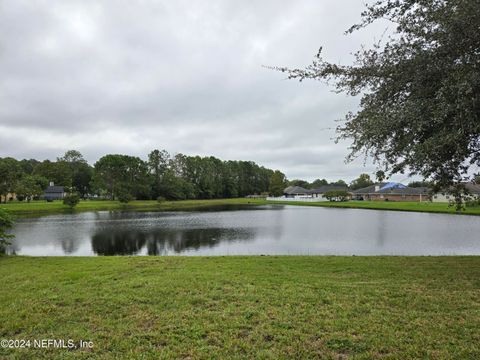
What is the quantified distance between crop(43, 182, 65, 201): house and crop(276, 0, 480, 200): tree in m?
93.0

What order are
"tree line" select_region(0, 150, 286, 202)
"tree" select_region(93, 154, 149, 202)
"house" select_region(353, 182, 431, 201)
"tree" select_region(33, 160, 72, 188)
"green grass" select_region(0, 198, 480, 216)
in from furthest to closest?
"tree" select_region(33, 160, 72, 188) < "house" select_region(353, 182, 431, 201) < "tree" select_region(93, 154, 149, 202) < "tree line" select_region(0, 150, 286, 202) < "green grass" select_region(0, 198, 480, 216)

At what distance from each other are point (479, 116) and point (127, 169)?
80409 mm

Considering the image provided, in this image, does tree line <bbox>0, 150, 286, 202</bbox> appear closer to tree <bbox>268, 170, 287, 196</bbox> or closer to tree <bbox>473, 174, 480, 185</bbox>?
tree <bbox>268, 170, 287, 196</bbox>

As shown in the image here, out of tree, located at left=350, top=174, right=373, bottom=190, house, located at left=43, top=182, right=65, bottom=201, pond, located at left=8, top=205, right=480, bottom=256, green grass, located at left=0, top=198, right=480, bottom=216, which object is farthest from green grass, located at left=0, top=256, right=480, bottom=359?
tree, located at left=350, top=174, right=373, bottom=190

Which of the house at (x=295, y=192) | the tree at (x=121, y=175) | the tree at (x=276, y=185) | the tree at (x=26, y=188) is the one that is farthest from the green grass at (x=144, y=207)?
the house at (x=295, y=192)

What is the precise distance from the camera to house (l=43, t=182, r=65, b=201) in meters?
85.2

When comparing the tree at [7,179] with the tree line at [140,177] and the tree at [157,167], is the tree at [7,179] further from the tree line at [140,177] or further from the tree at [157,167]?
the tree at [157,167]

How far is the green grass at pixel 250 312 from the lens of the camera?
405cm

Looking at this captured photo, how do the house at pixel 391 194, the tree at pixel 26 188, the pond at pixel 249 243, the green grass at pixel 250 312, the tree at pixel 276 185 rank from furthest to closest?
1. the tree at pixel 276 185
2. the house at pixel 391 194
3. the tree at pixel 26 188
4. the pond at pixel 249 243
5. the green grass at pixel 250 312

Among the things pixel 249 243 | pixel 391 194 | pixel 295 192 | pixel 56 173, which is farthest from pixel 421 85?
pixel 295 192

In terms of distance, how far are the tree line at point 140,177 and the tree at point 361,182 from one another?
35.8 meters

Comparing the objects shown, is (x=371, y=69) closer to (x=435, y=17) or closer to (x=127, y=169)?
(x=435, y=17)

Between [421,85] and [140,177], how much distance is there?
7986cm

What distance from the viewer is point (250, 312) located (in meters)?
5.27
